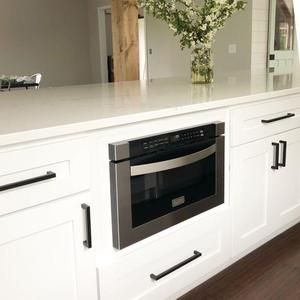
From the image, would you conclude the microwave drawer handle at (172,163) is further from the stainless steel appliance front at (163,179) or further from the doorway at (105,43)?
the doorway at (105,43)

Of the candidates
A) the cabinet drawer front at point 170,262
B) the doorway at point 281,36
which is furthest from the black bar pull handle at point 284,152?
the doorway at point 281,36

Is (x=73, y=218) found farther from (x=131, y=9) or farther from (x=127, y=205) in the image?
(x=131, y=9)

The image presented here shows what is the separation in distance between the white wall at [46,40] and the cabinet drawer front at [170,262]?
22.8 feet

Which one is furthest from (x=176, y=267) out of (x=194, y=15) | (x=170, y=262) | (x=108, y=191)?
(x=194, y=15)

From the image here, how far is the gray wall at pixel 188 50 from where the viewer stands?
5.59 meters

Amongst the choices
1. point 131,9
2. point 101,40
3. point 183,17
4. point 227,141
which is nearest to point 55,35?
point 101,40

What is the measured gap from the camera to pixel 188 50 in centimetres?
656

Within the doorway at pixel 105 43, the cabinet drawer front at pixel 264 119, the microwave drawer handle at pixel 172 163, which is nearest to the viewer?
the microwave drawer handle at pixel 172 163

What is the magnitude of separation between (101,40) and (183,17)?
6.60 m

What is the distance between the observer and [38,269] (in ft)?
3.80

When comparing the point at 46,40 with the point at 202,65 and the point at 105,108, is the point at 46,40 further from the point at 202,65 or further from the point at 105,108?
the point at 105,108

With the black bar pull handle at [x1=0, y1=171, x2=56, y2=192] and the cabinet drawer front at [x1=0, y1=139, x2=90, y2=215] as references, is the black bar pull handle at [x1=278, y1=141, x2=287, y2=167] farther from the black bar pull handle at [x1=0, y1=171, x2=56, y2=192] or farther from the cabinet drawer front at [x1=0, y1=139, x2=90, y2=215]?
the black bar pull handle at [x1=0, y1=171, x2=56, y2=192]

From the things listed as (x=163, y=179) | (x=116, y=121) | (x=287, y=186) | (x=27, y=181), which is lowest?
(x=287, y=186)

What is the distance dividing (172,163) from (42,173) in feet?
1.64
